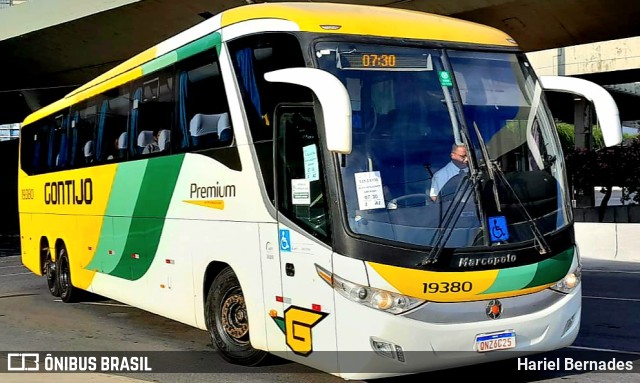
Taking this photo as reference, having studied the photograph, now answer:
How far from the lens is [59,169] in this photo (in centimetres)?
1372

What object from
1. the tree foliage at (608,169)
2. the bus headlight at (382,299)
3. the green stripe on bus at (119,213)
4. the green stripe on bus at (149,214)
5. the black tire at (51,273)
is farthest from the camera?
the tree foliage at (608,169)

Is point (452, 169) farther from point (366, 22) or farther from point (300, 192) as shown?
point (366, 22)

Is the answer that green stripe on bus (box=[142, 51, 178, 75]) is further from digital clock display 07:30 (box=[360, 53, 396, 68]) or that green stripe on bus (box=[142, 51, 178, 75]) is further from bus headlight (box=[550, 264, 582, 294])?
bus headlight (box=[550, 264, 582, 294])

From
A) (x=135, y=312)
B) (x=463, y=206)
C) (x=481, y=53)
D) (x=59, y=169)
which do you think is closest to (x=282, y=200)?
(x=463, y=206)

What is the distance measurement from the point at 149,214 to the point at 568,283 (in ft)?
17.2

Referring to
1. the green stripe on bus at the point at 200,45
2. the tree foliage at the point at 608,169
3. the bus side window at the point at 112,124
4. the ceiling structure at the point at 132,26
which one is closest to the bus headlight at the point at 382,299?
the green stripe on bus at the point at 200,45

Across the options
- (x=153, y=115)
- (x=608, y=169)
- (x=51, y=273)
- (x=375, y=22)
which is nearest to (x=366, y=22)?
(x=375, y=22)

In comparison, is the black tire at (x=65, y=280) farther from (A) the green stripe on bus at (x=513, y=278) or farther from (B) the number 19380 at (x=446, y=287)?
(A) the green stripe on bus at (x=513, y=278)

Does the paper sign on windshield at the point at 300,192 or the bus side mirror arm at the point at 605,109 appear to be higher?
the bus side mirror arm at the point at 605,109

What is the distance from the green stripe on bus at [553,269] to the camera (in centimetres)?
656

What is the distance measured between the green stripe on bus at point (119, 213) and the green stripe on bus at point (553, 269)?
17.5 ft

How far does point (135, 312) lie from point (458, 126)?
724 centimetres

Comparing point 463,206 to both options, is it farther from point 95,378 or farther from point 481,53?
point 95,378

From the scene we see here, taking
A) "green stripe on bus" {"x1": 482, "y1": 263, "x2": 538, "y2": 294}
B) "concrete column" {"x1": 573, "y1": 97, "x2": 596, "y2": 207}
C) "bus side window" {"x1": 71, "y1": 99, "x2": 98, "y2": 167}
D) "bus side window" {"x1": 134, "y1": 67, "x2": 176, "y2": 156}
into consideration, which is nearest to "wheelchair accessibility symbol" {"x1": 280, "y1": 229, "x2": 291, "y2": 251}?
"green stripe on bus" {"x1": 482, "y1": 263, "x2": 538, "y2": 294}
